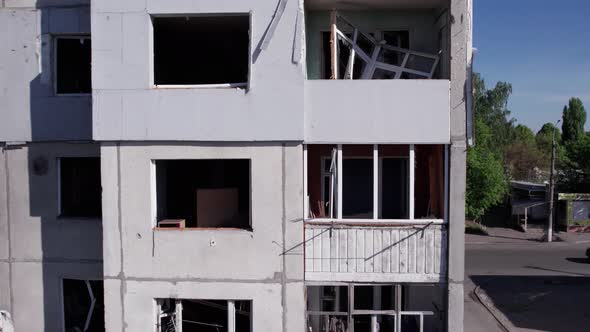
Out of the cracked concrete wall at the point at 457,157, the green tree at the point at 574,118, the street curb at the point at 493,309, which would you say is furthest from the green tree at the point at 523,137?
the cracked concrete wall at the point at 457,157

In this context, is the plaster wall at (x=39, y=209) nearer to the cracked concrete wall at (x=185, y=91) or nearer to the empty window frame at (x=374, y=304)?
the cracked concrete wall at (x=185, y=91)

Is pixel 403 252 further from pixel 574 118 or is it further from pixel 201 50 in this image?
pixel 574 118

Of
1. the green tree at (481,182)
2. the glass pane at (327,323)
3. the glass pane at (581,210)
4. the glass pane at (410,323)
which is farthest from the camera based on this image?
the glass pane at (581,210)

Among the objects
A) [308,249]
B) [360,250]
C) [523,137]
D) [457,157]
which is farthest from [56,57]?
[523,137]

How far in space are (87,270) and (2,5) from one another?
5.48 m

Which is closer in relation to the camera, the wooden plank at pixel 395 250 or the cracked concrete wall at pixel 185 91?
the cracked concrete wall at pixel 185 91

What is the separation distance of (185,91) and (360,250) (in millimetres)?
4051

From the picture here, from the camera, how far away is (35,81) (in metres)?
9.16

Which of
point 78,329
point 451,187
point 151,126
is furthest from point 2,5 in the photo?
point 451,187

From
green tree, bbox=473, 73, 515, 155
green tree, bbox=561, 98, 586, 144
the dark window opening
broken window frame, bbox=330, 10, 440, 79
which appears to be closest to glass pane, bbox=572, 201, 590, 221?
green tree, bbox=473, 73, 515, 155

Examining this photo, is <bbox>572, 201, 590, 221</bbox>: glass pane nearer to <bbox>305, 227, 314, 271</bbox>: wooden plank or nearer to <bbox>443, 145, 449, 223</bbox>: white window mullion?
<bbox>443, 145, 449, 223</bbox>: white window mullion

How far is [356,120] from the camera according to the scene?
807 centimetres

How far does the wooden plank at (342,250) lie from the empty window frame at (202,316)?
1.96m

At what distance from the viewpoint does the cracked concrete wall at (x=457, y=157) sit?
26.3ft
